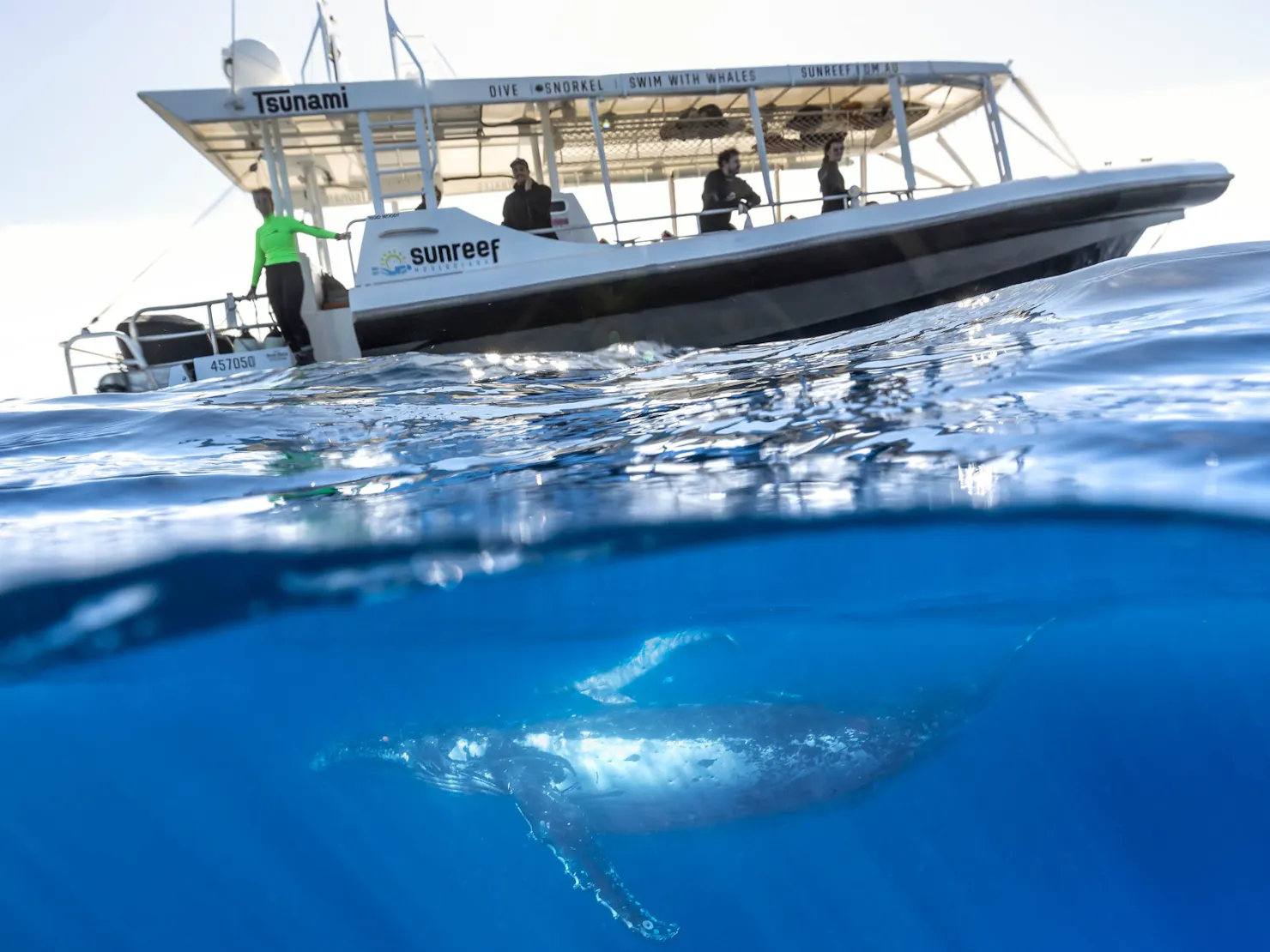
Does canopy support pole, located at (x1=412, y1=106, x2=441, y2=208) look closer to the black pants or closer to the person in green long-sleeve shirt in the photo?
the person in green long-sleeve shirt

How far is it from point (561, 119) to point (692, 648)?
728 cm

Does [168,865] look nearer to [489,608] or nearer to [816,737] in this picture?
[489,608]

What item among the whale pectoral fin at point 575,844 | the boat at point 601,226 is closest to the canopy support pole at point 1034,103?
the boat at point 601,226

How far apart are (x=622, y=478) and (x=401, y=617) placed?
74cm

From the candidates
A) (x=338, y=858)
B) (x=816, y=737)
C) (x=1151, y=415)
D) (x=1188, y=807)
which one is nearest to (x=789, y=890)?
(x=816, y=737)

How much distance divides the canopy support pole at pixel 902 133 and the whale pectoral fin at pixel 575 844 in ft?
24.3

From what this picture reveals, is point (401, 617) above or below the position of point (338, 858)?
above

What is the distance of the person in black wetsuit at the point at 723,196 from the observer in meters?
8.41

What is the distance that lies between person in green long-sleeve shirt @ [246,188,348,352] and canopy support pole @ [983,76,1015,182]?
6.24 meters

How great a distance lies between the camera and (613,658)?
9.59ft

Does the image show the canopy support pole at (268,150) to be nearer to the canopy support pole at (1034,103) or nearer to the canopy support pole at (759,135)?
the canopy support pole at (759,135)

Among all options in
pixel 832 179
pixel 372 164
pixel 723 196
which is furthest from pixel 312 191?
pixel 832 179

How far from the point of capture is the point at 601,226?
27.3ft

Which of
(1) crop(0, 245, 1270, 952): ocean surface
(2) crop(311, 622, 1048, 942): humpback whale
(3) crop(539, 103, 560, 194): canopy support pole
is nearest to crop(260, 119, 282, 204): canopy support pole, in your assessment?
(3) crop(539, 103, 560, 194): canopy support pole
